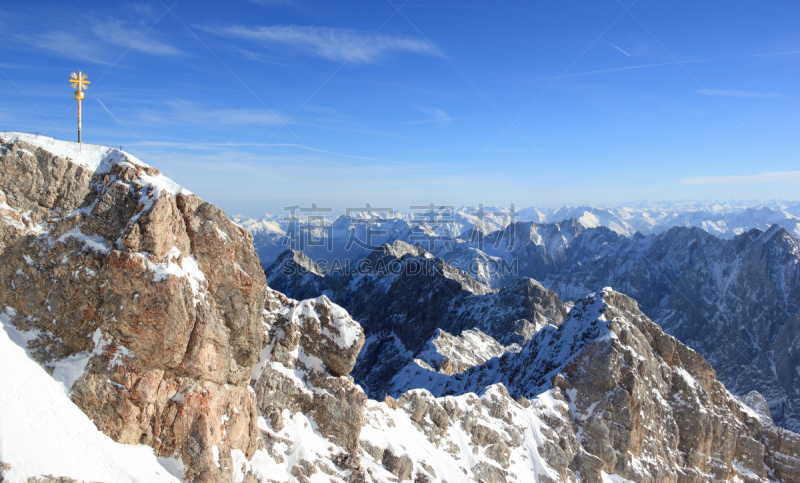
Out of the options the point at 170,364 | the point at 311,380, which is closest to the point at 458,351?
the point at 311,380

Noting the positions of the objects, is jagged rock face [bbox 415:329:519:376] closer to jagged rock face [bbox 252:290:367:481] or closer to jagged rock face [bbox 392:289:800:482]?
jagged rock face [bbox 392:289:800:482]

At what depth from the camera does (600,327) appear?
83.0 m

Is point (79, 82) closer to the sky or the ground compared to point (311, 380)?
closer to the sky

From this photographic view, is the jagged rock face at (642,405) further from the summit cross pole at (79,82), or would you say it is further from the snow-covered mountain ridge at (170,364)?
the summit cross pole at (79,82)

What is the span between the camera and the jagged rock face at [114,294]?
3047cm

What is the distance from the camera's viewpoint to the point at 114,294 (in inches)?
1227

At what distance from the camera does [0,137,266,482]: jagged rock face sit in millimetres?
30469

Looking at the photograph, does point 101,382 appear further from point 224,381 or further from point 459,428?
point 459,428

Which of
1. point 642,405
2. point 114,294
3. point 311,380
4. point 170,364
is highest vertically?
point 114,294

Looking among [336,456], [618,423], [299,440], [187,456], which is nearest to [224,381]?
[187,456]

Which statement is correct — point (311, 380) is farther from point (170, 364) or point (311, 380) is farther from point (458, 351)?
point (458, 351)

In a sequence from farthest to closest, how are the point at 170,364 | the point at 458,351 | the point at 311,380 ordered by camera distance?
1. the point at 458,351
2. the point at 311,380
3. the point at 170,364

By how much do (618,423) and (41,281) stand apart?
81.9m

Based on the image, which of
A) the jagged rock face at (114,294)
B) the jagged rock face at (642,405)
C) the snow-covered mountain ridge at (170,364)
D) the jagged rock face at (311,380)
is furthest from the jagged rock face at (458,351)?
the jagged rock face at (114,294)
